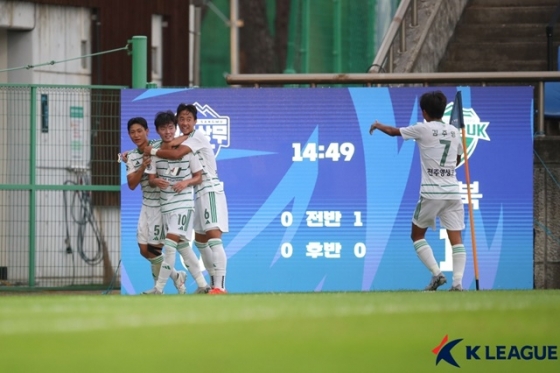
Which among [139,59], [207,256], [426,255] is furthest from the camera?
[139,59]

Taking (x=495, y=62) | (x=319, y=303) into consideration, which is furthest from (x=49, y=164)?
(x=319, y=303)

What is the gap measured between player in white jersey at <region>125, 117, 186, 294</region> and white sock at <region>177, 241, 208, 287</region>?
0.14m

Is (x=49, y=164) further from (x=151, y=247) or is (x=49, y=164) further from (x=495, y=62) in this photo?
(x=495, y=62)

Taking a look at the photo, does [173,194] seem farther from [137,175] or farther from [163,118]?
[163,118]

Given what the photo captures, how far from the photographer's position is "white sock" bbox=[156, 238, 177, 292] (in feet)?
48.5

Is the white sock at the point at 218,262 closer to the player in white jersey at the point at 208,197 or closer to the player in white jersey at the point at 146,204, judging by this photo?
the player in white jersey at the point at 208,197

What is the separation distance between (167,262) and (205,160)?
3.61 ft

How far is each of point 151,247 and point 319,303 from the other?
6419 millimetres

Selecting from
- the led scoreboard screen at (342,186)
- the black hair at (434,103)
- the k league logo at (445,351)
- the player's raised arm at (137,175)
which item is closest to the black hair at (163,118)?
the player's raised arm at (137,175)

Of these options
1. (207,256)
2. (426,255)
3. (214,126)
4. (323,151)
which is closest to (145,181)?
(207,256)

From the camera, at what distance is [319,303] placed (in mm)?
9227

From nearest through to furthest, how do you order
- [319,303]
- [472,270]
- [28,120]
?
[319,303] < [472,270] < [28,120]

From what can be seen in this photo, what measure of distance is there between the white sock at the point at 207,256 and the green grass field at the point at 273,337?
6.30 m

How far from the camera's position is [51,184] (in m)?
17.7
